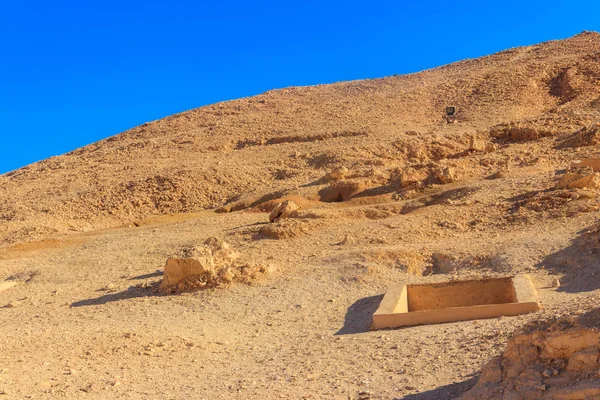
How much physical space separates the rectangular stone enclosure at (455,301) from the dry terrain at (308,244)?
0.81ft

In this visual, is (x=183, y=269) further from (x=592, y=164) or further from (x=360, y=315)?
(x=592, y=164)

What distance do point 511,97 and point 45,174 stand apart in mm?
15809

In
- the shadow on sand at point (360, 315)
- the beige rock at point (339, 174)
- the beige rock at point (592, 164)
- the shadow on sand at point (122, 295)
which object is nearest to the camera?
the shadow on sand at point (360, 315)

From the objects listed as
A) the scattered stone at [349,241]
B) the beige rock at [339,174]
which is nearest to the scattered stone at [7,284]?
the scattered stone at [349,241]

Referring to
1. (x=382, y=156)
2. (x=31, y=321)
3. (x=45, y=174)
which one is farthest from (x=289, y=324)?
(x=45, y=174)

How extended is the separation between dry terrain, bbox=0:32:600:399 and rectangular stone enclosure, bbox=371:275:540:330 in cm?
25

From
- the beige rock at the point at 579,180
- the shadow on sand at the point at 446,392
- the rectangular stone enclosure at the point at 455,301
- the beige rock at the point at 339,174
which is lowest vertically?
the shadow on sand at the point at 446,392

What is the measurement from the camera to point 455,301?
8.95 meters

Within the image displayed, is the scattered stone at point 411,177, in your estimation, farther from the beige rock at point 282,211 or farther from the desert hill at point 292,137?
the beige rock at point 282,211

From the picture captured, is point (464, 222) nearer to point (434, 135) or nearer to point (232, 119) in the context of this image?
point (434, 135)

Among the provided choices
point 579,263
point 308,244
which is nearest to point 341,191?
point 308,244

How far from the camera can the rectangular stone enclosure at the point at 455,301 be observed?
7355 millimetres

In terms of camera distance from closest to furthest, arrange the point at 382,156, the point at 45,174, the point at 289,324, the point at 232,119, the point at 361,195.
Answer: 1. the point at 289,324
2. the point at 361,195
3. the point at 382,156
4. the point at 45,174
5. the point at 232,119

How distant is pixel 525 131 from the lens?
18703mm
